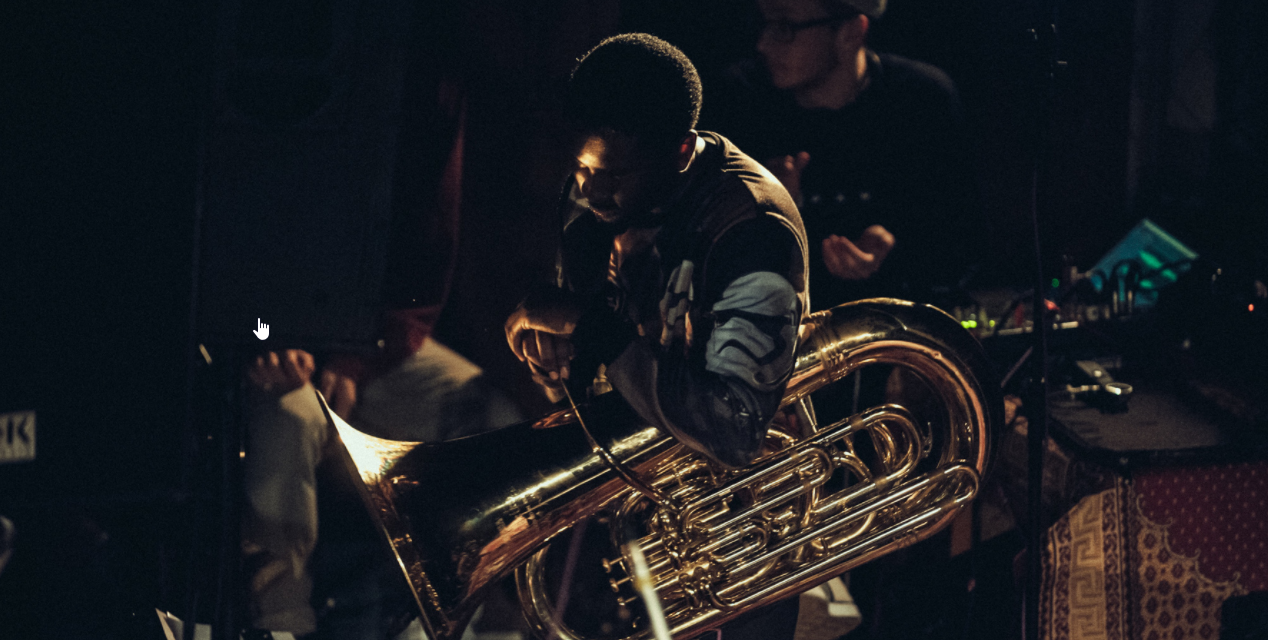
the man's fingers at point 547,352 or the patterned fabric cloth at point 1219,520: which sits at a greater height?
the man's fingers at point 547,352

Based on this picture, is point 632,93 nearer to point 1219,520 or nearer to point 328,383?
point 328,383

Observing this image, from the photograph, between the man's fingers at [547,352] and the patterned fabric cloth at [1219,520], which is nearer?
the man's fingers at [547,352]

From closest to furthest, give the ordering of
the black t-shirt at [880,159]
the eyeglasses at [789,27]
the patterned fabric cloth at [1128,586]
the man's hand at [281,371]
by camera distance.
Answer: the patterned fabric cloth at [1128,586] → the eyeglasses at [789,27] → the black t-shirt at [880,159] → the man's hand at [281,371]

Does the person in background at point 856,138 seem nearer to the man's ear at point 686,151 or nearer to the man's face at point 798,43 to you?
the man's face at point 798,43

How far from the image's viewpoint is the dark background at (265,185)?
63.3 inches

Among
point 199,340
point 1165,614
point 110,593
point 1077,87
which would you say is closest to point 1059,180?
point 1077,87

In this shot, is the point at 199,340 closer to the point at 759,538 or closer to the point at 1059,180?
the point at 759,538

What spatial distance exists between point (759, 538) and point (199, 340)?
Result: 1.27 meters

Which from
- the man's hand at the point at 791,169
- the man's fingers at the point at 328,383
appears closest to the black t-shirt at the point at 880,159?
the man's hand at the point at 791,169

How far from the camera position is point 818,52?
279 centimetres

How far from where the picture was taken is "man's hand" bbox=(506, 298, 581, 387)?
70.9 inches

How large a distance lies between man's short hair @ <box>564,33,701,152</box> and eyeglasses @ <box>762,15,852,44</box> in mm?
1285

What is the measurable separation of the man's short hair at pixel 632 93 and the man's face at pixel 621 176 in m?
0.03

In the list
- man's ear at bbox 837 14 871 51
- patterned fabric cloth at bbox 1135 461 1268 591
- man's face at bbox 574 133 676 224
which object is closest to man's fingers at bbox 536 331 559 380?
man's face at bbox 574 133 676 224
